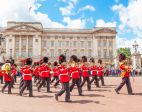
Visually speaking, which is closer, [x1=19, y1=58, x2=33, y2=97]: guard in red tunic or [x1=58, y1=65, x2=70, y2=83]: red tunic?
[x1=58, y1=65, x2=70, y2=83]: red tunic

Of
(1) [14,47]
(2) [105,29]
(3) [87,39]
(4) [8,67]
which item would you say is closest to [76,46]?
(3) [87,39]

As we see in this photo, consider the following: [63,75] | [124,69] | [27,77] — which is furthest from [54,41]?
[63,75]

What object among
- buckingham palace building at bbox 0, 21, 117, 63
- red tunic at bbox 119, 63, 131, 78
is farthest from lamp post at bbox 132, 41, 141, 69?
buckingham palace building at bbox 0, 21, 117, 63

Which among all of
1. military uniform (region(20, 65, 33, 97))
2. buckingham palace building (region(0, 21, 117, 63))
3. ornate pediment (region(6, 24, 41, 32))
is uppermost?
ornate pediment (region(6, 24, 41, 32))

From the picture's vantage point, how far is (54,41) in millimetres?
93125

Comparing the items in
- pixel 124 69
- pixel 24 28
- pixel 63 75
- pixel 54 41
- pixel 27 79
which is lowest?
→ pixel 27 79

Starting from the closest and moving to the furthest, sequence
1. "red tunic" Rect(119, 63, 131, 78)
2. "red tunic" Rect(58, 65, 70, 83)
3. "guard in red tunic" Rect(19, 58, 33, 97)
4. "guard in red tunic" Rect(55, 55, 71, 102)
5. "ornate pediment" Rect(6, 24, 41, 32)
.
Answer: "guard in red tunic" Rect(55, 55, 71, 102)
"red tunic" Rect(58, 65, 70, 83)
"guard in red tunic" Rect(19, 58, 33, 97)
"red tunic" Rect(119, 63, 131, 78)
"ornate pediment" Rect(6, 24, 41, 32)

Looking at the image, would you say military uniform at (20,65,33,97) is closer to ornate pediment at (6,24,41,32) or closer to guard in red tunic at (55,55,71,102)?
guard in red tunic at (55,55,71,102)

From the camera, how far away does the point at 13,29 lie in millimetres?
90125

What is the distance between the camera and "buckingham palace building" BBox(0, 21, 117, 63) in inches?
3565

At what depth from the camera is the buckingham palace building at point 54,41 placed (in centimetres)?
9056

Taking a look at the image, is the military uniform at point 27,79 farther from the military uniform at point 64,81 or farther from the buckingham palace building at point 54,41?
the buckingham palace building at point 54,41

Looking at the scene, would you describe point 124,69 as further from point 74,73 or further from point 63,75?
point 63,75

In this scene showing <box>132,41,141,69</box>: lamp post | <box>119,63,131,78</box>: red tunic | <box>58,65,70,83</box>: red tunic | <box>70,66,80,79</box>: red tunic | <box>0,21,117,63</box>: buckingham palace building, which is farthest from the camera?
<box>0,21,117,63</box>: buckingham palace building
